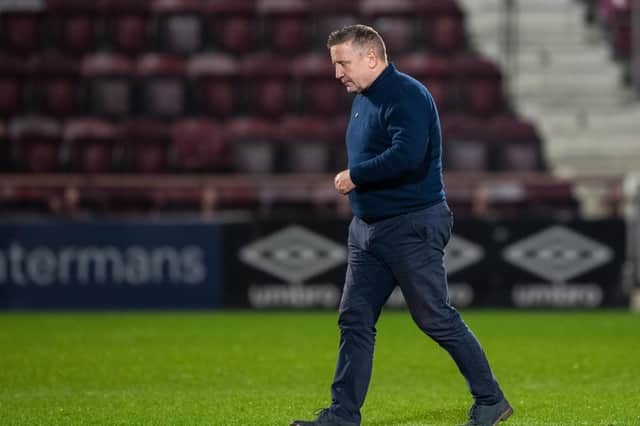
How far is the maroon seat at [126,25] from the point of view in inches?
733

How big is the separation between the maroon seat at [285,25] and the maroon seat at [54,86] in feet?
9.93

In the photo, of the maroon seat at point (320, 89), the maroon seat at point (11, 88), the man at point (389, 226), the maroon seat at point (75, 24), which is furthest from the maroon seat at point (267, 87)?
the man at point (389, 226)

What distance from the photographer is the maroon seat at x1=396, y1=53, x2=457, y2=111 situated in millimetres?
17656

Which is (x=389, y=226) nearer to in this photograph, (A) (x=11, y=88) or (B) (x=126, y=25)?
(A) (x=11, y=88)

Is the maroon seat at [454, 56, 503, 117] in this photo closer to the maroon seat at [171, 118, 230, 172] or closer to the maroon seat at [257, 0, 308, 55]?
the maroon seat at [257, 0, 308, 55]

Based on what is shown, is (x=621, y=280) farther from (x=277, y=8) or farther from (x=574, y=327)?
(x=277, y=8)

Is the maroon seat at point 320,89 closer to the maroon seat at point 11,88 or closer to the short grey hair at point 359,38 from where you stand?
the maroon seat at point 11,88

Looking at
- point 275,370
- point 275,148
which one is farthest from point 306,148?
point 275,370

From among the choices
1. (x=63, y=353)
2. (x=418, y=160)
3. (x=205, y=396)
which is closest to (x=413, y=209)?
(x=418, y=160)

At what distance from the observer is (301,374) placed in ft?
27.8

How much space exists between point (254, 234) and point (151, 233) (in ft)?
3.94

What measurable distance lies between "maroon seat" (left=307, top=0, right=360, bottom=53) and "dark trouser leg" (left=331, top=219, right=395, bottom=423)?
13.2 metres

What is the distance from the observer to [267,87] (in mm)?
17922

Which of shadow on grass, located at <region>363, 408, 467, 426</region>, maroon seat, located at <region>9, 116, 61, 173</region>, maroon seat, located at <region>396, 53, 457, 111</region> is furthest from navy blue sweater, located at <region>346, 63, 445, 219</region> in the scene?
maroon seat, located at <region>396, 53, 457, 111</region>
